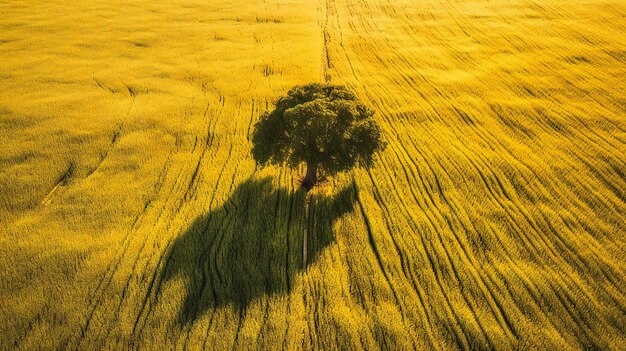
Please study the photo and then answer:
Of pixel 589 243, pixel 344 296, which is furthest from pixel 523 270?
pixel 344 296

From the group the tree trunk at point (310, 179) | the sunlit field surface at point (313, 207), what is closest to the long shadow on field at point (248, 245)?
the sunlit field surface at point (313, 207)

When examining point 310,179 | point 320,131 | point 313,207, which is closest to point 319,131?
point 320,131

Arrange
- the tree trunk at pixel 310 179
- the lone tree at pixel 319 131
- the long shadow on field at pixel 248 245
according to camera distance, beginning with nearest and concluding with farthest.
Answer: the long shadow on field at pixel 248 245, the lone tree at pixel 319 131, the tree trunk at pixel 310 179

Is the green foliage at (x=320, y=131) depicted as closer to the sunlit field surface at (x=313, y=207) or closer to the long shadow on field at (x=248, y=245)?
the long shadow on field at (x=248, y=245)

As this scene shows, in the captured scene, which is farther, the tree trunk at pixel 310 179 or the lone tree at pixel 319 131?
the tree trunk at pixel 310 179

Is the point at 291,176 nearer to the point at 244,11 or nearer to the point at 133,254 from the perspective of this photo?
the point at 133,254

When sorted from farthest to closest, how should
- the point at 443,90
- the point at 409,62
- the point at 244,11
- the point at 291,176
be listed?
the point at 244,11
the point at 409,62
the point at 443,90
the point at 291,176
